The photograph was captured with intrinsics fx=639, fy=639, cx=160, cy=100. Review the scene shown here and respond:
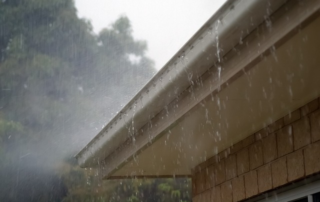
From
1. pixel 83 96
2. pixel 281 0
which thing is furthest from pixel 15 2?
pixel 281 0

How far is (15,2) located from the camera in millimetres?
21859

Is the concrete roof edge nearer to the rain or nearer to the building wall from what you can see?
the rain

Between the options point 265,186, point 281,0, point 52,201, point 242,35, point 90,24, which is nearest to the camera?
point 281,0

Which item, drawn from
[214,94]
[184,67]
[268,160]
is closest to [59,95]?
[268,160]

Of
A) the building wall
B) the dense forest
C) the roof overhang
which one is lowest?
the building wall

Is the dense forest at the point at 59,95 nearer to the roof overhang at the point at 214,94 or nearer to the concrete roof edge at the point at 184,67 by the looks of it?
the roof overhang at the point at 214,94

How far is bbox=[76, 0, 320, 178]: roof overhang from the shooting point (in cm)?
333

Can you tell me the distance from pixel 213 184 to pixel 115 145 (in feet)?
3.18

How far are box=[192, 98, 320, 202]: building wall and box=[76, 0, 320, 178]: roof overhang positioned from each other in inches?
3.5

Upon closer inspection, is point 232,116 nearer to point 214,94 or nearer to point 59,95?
point 214,94

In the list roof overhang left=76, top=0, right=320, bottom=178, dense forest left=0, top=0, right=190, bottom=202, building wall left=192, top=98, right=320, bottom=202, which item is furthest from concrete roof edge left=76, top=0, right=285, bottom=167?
dense forest left=0, top=0, right=190, bottom=202

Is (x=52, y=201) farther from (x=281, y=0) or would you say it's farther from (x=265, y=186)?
(x=281, y=0)

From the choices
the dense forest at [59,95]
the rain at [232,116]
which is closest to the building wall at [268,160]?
the rain at [232,116]

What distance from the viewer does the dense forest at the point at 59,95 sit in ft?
60.1
